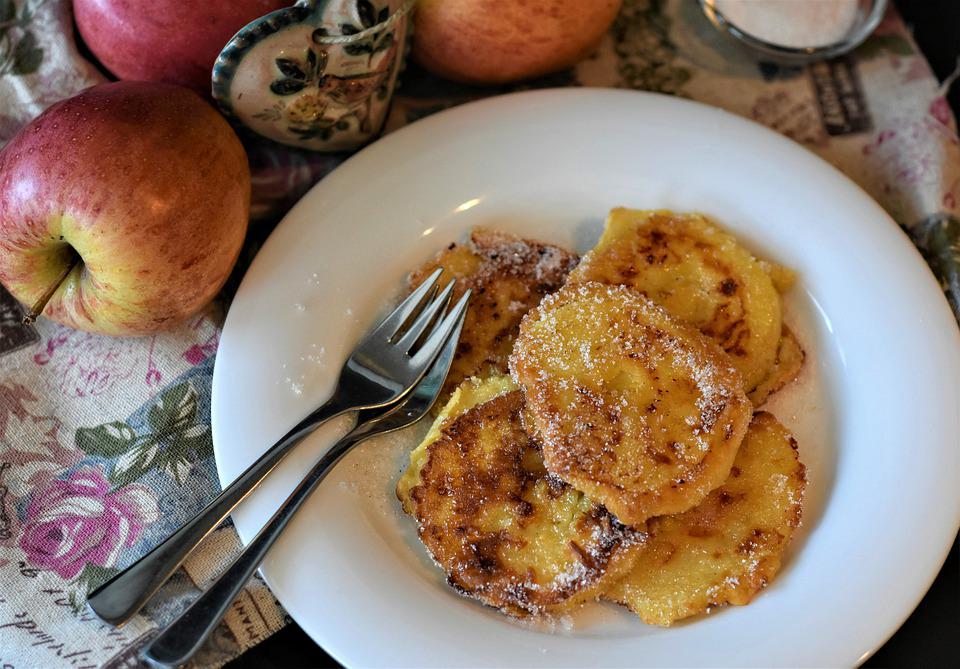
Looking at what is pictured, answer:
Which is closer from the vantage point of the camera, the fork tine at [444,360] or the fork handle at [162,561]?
the fork handle at [162,561]

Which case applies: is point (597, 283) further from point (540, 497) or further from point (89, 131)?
point (89, 131)

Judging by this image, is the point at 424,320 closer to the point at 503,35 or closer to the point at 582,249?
the point at 582,249

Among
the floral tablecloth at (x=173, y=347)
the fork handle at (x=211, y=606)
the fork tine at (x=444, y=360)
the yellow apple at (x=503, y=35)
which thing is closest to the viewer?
the fork handle at (x=211, y=606)

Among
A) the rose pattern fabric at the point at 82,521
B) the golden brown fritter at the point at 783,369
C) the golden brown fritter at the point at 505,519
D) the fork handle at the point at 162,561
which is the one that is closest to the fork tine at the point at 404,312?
the golden brown fritter at the point at 505,519

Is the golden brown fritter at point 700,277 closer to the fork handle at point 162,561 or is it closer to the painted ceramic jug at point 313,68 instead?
the painted ceramic jug at point 313,68

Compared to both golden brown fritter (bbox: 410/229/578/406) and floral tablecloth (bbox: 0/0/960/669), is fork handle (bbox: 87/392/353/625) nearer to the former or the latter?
floral tablecloth (bbox: 0/0/960/669)

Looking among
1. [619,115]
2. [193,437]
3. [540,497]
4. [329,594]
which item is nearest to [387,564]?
[329,594]
